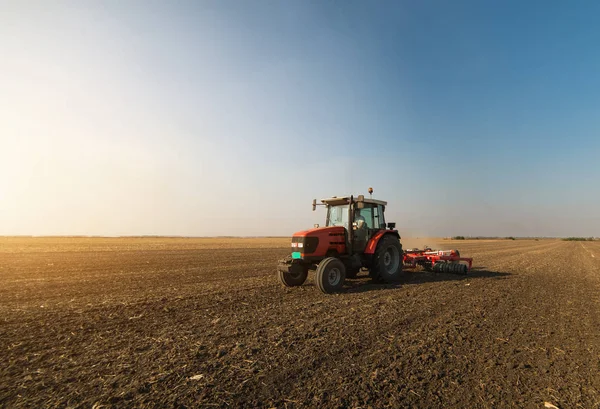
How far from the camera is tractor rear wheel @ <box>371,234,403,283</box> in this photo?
941 cm

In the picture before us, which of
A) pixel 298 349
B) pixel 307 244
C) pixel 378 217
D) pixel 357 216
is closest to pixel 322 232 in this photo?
pixel 307 244

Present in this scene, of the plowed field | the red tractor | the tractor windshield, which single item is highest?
the tractor windshield

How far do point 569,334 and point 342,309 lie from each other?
3.68m

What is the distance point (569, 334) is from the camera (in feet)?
16.6

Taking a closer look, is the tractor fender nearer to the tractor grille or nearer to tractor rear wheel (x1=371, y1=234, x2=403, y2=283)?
tractor rear wheel (x1=371, y1=234, x2=403, y2=283)

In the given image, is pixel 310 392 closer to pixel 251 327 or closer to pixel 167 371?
pixel 167 371

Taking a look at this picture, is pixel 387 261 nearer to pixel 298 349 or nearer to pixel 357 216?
pixel 357 216

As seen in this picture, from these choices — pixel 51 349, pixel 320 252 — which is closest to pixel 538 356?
pixel 320 252

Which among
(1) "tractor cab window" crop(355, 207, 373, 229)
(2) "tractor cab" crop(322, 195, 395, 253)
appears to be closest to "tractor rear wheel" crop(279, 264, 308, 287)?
(2) "tractor cab" crop(322, 195, 395, 253)

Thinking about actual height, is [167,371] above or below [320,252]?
below

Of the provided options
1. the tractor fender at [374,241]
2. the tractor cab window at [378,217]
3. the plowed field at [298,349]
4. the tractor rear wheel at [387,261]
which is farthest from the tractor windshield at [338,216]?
the plowed field at [298,349]

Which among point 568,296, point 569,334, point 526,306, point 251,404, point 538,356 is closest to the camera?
point 251,404

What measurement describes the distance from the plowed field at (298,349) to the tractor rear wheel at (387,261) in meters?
1.37

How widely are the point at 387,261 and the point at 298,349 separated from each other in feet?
21.3
